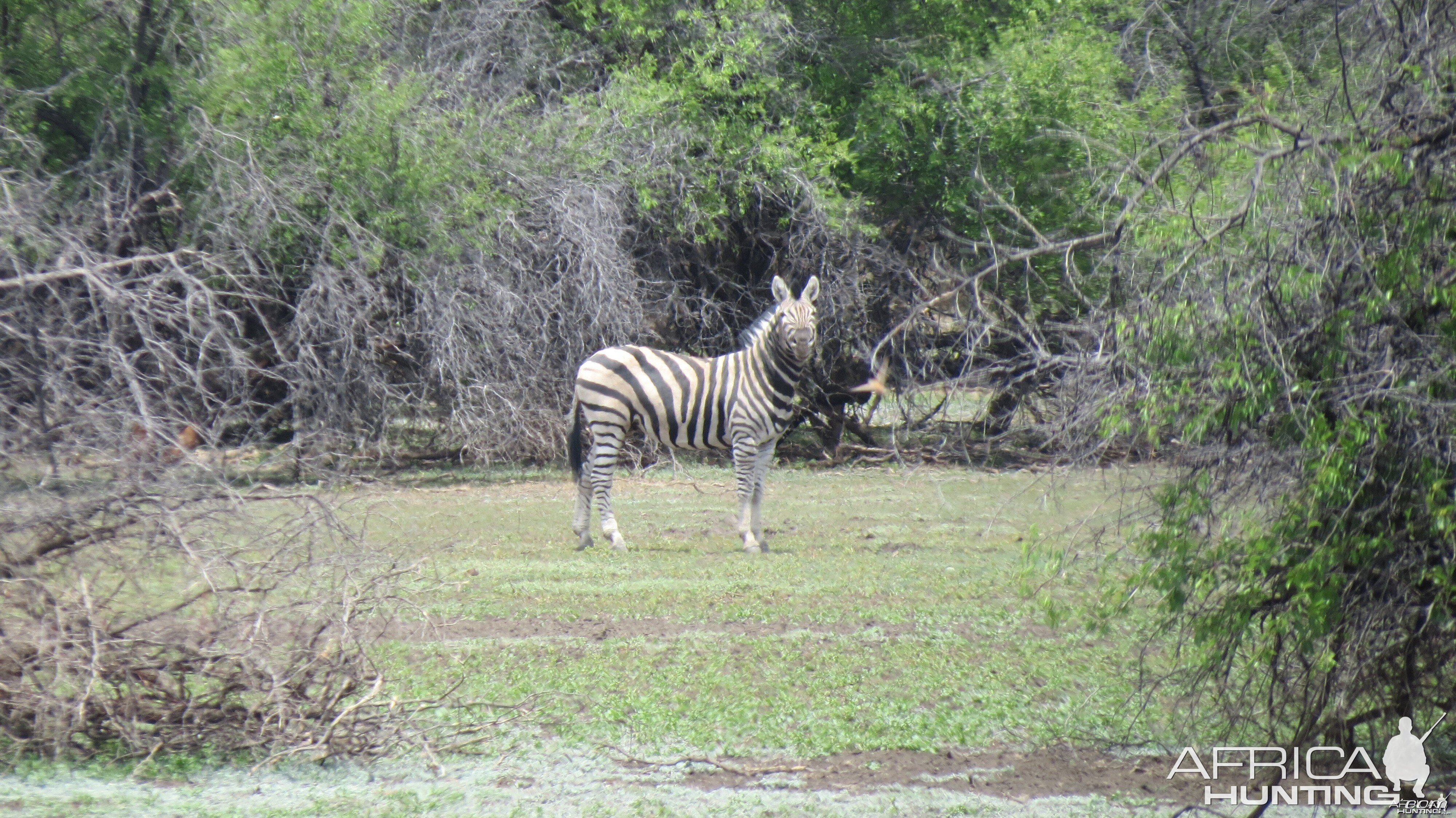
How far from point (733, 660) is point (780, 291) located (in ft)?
21.7

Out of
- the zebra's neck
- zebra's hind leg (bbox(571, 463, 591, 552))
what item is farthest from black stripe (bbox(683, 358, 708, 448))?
zebra's hind leg (bbox(571, 463, 591, 552))

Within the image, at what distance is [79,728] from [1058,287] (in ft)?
42.7

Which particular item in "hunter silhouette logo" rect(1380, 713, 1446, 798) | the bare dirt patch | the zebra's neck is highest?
the zebra's neck

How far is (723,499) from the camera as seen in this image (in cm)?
1645

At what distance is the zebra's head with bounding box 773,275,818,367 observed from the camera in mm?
13367

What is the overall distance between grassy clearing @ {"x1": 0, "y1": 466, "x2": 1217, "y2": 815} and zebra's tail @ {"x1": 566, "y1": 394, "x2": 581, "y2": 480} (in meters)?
0.71

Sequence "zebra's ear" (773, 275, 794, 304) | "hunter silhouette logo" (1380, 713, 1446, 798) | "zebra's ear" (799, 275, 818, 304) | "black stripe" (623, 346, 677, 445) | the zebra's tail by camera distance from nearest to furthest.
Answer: "hunter silhouette logo" (1380, 713, 1446, 798), the zebra's tail, "black stripe" (623, 346, 677, 445), "zebra's ear" (799, 275, 818, 304), "zebra's ear" (773, 275, 794, 304)

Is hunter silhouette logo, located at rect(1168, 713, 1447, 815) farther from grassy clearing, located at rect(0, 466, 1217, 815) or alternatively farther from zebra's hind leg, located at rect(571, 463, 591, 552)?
zebra's hind leg, located at rect(571, 463, 591, 552)

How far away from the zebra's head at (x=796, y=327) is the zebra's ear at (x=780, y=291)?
7 cm

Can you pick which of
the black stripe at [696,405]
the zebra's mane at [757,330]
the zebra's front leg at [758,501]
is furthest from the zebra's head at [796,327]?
the zebra's front leg at [758,501]

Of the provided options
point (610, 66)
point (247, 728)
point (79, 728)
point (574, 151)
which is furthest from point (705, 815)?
point (610, 66)

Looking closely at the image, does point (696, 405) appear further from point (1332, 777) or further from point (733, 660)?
point (1332, 777)

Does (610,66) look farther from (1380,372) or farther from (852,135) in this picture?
(1380,372)

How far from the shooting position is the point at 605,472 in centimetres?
1307
